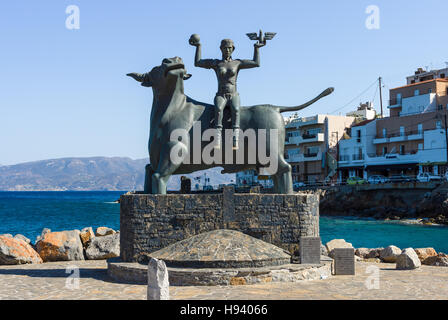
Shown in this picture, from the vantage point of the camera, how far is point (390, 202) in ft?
159

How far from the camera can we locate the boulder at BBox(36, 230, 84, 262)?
1465cm

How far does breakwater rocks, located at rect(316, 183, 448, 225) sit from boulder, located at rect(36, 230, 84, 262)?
1309 inches

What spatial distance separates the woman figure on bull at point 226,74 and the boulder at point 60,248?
552 centimetres

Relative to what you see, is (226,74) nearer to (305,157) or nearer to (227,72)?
(227,72)

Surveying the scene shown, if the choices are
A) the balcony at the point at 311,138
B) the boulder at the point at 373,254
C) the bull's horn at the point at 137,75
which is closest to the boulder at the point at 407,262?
the boulder at the point at 373,254

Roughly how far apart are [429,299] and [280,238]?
3530 mm

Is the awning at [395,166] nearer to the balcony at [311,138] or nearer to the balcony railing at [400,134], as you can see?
the balcony railing at [400,134]

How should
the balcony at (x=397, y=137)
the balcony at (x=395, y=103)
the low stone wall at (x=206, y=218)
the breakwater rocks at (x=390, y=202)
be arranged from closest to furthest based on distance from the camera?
the low stone wall at (x=206, y=218), the breakwater rocks at (x=390, y=202), the balcony at (x=397, y=137), the balcony at (x=395, y=103)

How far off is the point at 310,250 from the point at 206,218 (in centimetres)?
234

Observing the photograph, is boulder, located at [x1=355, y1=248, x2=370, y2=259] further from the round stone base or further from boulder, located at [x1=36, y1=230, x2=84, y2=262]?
boulder, located at [x1=36, y1=230, x2=84, y2=262]

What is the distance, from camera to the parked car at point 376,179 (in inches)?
2074

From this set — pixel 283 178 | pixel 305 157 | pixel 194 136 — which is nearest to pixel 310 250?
pixel 283 178

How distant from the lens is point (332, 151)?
6159 centimetres

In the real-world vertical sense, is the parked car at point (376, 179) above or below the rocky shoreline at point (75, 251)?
above
